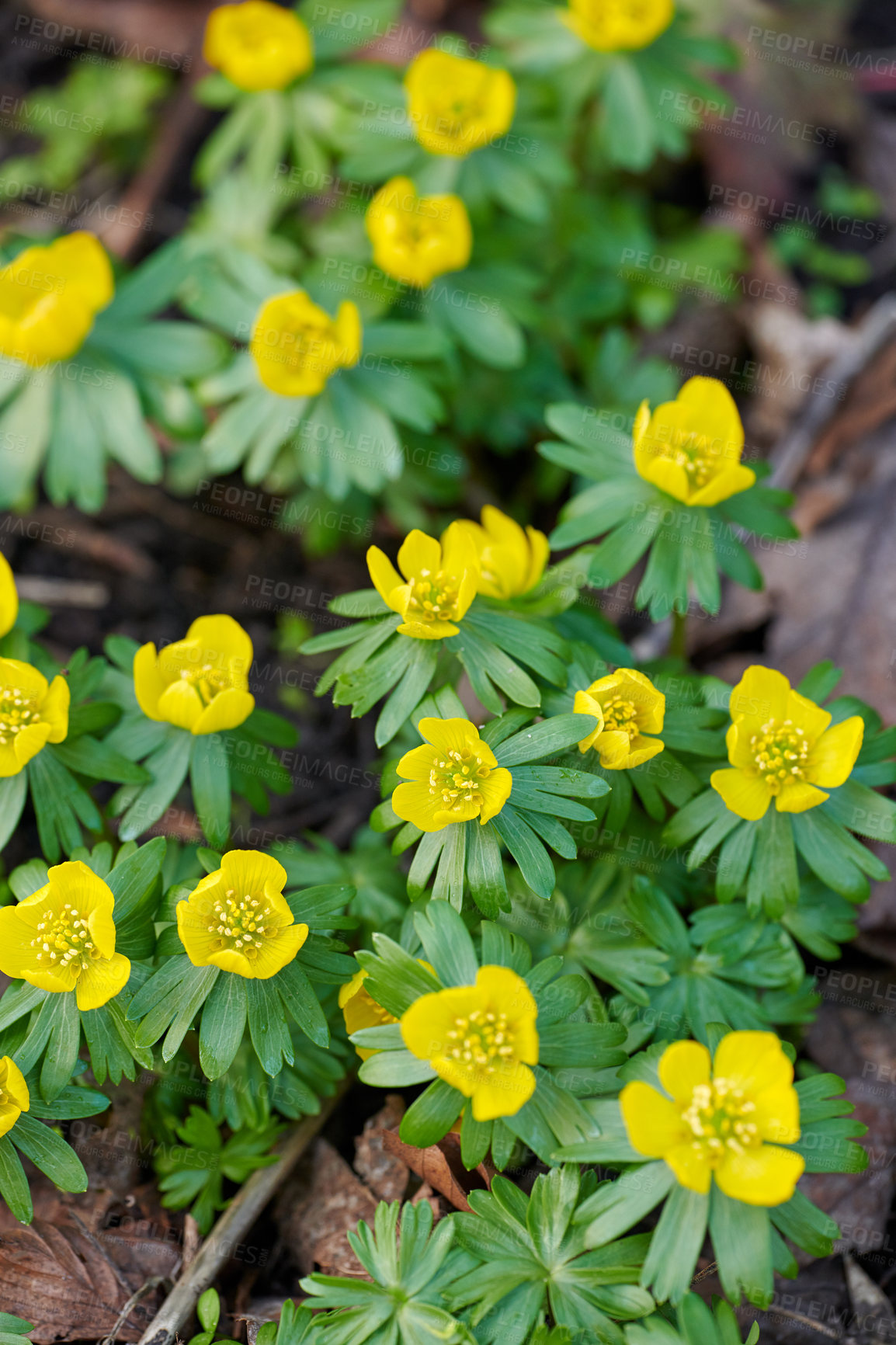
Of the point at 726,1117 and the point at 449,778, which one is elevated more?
the point at 449,778

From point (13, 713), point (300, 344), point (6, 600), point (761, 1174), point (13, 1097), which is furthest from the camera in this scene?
point (300, 344)

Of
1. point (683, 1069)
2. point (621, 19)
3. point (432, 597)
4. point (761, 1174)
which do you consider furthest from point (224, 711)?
point (621, 19)

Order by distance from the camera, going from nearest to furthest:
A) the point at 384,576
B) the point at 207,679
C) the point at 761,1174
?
the point at 761,1174
the point at 384,576
the point at 207,679

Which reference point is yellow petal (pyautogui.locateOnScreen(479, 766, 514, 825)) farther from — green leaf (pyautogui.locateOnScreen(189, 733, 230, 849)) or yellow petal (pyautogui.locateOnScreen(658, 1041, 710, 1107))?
green leaf (pyautogui.locateOnScreen(189, 733, 230, 849))

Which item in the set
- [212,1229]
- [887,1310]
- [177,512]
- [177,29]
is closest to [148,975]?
[212,1229]

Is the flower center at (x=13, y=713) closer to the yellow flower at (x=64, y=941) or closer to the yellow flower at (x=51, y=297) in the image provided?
the yellow flower at (x=64, y=941)

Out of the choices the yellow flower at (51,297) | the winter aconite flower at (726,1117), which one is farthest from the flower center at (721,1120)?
the yellow flower at (51,297)

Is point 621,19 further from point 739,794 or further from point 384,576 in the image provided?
point 739,794
